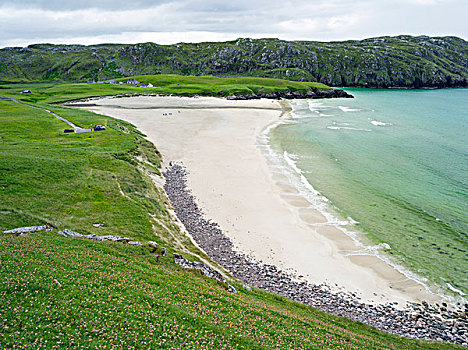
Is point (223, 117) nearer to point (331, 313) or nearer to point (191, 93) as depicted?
point (191, 93)

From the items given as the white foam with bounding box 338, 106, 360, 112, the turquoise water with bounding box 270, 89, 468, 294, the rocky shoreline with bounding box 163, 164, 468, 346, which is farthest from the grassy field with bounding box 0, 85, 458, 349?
the white foam with bounding box 338, 106, 360, 112

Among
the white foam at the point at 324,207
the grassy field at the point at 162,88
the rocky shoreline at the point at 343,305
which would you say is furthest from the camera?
the grassy field at the point at 162,88

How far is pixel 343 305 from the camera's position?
26.4 meters

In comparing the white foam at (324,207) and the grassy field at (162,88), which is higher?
the grassy field at (162,88)

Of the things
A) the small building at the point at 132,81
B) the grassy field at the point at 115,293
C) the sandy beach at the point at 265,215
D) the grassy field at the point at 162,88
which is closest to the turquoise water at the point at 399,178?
the sandy beach at the point at 265,215

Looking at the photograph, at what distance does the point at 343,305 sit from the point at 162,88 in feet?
528

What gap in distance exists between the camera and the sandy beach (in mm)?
29984

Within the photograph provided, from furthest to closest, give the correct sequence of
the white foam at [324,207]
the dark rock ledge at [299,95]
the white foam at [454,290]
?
A: the dark rock ledge at [299,95]
the white foam at [324,207]
the white foam at [454,290]

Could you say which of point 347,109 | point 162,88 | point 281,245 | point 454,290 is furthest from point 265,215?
point 162,88

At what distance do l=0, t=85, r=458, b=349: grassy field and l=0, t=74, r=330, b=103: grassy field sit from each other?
105860 mm

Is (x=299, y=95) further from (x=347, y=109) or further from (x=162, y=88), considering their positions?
(x=162, y=88)

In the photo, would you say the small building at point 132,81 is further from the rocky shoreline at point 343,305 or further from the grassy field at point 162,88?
the rocky shoreline at point 343,305

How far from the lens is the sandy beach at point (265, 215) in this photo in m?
30.0

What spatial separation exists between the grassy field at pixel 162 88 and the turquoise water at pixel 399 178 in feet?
210
